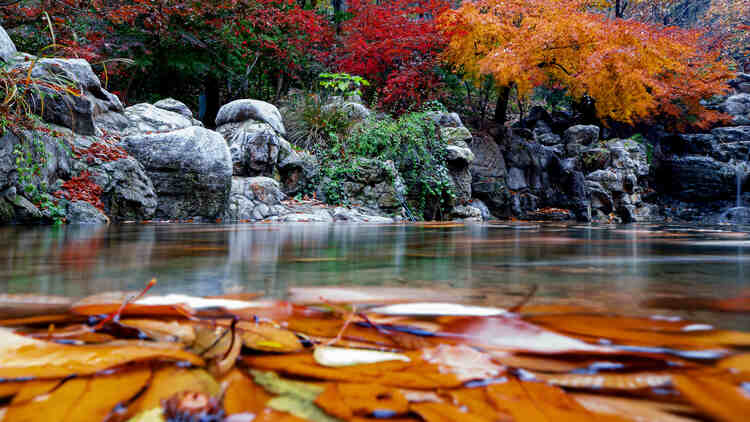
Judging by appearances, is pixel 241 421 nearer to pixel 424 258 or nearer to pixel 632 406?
pixel 632 406

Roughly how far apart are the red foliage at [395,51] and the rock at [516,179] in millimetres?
2920

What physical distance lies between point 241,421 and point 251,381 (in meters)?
0.05

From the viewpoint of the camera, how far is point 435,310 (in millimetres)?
480

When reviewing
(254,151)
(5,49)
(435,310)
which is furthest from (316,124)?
(435,310)

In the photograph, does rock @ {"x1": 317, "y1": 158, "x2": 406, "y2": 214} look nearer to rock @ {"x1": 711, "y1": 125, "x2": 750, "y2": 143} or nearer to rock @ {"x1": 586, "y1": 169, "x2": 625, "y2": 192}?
rock @ {"x1": 586, "y1": 169, "x2": 625, "y2": 192}

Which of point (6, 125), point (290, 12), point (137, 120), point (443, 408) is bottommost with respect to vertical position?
point (443, 408)

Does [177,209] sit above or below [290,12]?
below

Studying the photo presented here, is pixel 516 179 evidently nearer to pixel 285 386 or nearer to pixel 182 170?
pixel 182 170

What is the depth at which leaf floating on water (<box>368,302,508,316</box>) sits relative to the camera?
47 centimetres

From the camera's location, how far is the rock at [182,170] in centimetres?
450

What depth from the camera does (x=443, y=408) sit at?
10.8 inches

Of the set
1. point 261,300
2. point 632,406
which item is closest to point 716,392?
point 632,406

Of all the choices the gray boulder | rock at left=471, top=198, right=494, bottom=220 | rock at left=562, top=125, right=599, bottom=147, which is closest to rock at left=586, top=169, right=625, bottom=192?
the gray boulder

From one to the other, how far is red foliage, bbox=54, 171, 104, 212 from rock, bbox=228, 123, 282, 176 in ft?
7.39
